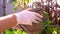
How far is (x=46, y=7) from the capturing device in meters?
1.65

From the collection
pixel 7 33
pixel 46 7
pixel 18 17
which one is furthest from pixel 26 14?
pixel 7 33

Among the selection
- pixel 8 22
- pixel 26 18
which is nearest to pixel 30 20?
pixel 26 18

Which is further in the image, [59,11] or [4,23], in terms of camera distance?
[59,11]

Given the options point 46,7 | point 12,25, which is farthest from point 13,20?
point 46,7

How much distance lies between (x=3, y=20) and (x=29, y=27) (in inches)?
6.9

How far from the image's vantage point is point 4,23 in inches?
44.3

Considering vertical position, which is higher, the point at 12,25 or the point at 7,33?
the point at 12,25

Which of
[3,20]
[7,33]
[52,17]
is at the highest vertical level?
[3,20]

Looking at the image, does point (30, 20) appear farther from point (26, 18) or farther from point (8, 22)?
point (8, 22)

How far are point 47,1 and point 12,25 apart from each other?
683mm

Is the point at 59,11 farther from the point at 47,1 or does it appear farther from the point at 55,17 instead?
the point at 47,1

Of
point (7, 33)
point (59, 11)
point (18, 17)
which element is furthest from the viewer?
point (7, 33)

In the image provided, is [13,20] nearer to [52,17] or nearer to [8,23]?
[8,23]

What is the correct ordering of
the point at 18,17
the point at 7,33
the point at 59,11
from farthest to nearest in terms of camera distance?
1. the point at 7,33
2. the point at 59,11
3. the point at 18,17
